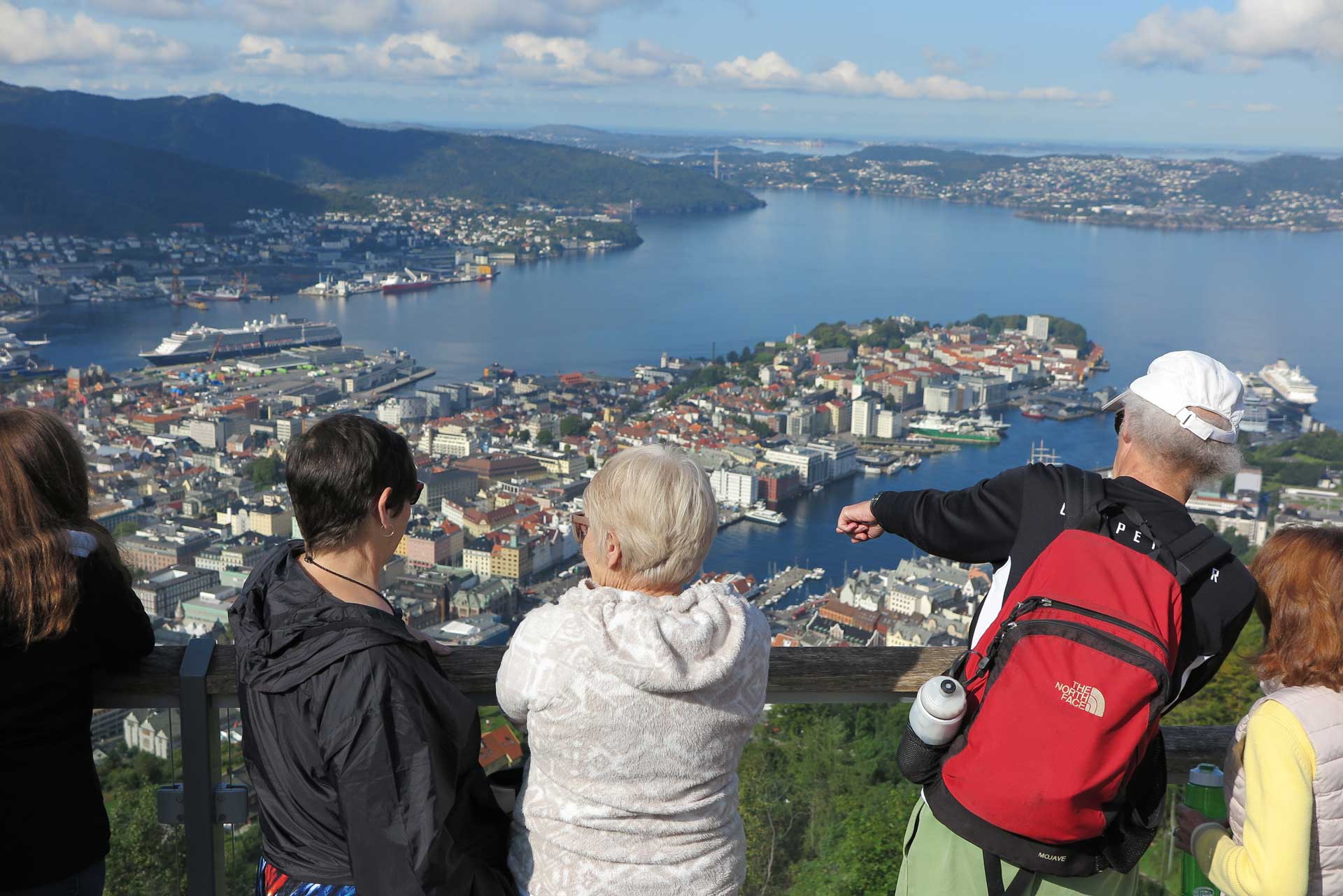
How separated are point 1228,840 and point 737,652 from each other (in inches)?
15.5

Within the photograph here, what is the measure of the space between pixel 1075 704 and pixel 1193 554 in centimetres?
14

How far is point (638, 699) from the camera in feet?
2.18

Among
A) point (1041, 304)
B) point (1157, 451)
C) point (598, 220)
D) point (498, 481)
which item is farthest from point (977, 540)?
point (598, 220)

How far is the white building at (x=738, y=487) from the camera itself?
13.7 m

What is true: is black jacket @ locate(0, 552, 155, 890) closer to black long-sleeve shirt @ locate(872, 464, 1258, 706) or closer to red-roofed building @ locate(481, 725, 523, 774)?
red-roofed building @ locate(481, 725, 523, 774)

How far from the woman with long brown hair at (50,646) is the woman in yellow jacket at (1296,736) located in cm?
79

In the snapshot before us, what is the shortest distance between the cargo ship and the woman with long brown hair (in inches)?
698

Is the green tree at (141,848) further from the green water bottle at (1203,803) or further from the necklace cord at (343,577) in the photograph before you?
the green water bottle at (1203,803)

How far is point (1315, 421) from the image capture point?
17891mm

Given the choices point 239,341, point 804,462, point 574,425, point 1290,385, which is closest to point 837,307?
point 1290,385

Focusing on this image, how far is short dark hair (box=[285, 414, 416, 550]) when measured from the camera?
28.3 inches

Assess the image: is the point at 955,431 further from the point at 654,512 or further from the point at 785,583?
the point at 654,512

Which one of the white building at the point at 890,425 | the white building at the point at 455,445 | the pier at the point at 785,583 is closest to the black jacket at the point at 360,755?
the pier at the point at 785,583

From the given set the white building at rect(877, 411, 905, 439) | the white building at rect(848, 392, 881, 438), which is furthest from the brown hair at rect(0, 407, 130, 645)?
the white building at rect(848, 392, 881, 438)
